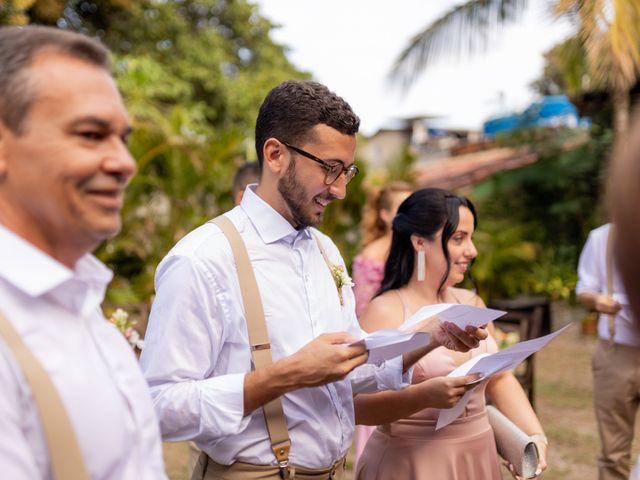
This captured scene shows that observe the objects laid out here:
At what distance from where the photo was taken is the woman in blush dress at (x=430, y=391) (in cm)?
261

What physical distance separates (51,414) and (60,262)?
0.31m

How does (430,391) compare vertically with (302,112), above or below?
below

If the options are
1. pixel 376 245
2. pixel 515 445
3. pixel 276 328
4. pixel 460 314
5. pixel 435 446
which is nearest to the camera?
pixel 276 328

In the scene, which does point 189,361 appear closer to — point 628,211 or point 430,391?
point 430,391

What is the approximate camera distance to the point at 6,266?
1.12m

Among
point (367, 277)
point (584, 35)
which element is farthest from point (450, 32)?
point (367, 277)

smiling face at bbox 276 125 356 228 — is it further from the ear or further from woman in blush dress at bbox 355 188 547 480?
woman in blush dress at bbox 355 188 547 480

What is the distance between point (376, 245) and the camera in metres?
5.50

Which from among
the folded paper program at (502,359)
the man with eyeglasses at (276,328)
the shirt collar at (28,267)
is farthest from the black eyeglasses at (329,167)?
the shirt collar at (28,267)

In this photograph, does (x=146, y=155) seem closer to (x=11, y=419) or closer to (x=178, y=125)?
(x=178, y=125)

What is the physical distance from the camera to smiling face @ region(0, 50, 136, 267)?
3.76ft

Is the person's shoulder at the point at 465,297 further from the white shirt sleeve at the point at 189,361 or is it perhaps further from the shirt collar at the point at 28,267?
the shirt collar at the point at 28,267

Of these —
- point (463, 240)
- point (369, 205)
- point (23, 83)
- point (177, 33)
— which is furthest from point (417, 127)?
point (23, 83)

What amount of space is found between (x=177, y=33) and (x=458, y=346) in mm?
15323
